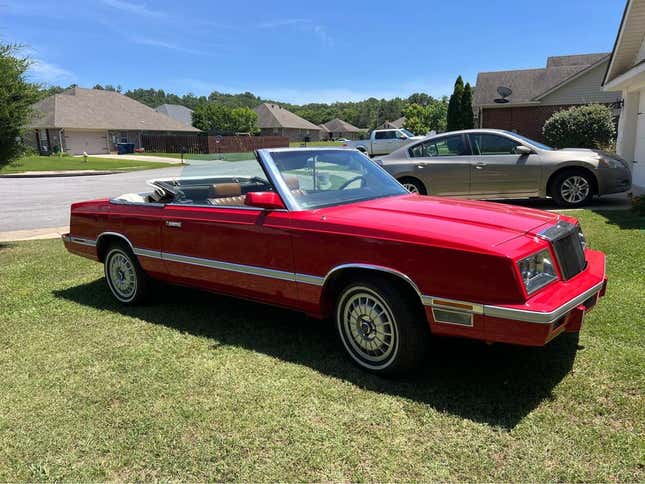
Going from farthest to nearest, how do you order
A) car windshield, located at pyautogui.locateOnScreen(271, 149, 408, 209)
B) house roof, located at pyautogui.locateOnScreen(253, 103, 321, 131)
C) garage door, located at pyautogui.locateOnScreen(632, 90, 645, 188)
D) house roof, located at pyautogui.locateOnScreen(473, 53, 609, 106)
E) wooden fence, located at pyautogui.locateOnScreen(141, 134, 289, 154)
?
house roof, located at pyautogui.locateOnScreen(253, 103, 321, 131), wooden fence, located at pyautogui.locateOnScreen(141, 134, 289, 154), house roof, located at pyautogui.locateOnScreen(473, 53, 609, 106), garage door, located at pyautogui.locateOnScreen(632, 90, 645, 188), car windshield, located at pyautogui.locateOnScreen(271, 149, 408, 209)

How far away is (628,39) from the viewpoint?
13219 millimetres

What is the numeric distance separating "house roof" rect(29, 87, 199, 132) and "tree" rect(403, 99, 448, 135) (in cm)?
3814

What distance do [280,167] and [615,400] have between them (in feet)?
9.44

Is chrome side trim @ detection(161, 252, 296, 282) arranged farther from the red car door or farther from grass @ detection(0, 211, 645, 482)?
grass @ detection(0, 211, 645, 482)

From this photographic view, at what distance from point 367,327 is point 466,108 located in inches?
1364

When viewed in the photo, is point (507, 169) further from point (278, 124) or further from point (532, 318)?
point (278, 124)

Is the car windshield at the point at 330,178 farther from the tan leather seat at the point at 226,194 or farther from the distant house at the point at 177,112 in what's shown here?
the distant house at the point at 177,112

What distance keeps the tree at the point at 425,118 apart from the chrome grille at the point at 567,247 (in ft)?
262

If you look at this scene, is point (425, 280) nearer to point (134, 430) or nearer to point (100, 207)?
point (134, 430)

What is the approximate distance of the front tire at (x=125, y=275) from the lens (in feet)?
17.1

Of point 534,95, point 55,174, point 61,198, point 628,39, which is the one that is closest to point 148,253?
point 61,198

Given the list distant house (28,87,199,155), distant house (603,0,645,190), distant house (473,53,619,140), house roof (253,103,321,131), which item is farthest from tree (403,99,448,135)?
distant house (603,0,645,190)

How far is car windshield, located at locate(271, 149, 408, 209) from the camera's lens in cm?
414

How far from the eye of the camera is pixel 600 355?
12.0 feet
